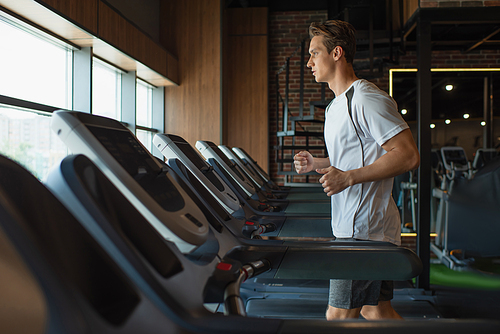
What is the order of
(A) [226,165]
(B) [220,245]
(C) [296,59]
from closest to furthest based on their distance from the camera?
(B) [220,245] → (A) [226,165] → (C) [296,59]

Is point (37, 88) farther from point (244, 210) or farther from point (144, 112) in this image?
point (144, 112)

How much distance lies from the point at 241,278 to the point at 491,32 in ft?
14.4

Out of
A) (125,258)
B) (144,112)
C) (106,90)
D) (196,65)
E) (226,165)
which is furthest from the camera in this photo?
(196,65)

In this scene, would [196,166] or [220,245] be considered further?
[196,166]

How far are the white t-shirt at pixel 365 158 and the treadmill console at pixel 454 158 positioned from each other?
3964 millimetres

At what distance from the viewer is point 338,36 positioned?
1433mm

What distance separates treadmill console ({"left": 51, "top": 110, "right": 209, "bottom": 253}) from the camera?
0.80 meters

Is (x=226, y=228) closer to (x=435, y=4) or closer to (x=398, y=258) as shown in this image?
(x=398, y=258)

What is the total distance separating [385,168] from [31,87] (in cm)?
253

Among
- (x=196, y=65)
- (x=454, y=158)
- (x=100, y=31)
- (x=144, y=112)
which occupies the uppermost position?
(x=196, y=65)

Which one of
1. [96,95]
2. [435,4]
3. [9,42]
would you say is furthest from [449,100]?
Answer: [9,42]

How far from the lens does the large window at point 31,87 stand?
258cm

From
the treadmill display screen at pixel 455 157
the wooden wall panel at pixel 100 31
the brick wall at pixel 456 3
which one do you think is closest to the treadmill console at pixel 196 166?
the wooden wall panel at pixel 100 31

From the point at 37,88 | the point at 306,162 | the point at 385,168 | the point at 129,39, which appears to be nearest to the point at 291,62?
the point at 129,39
